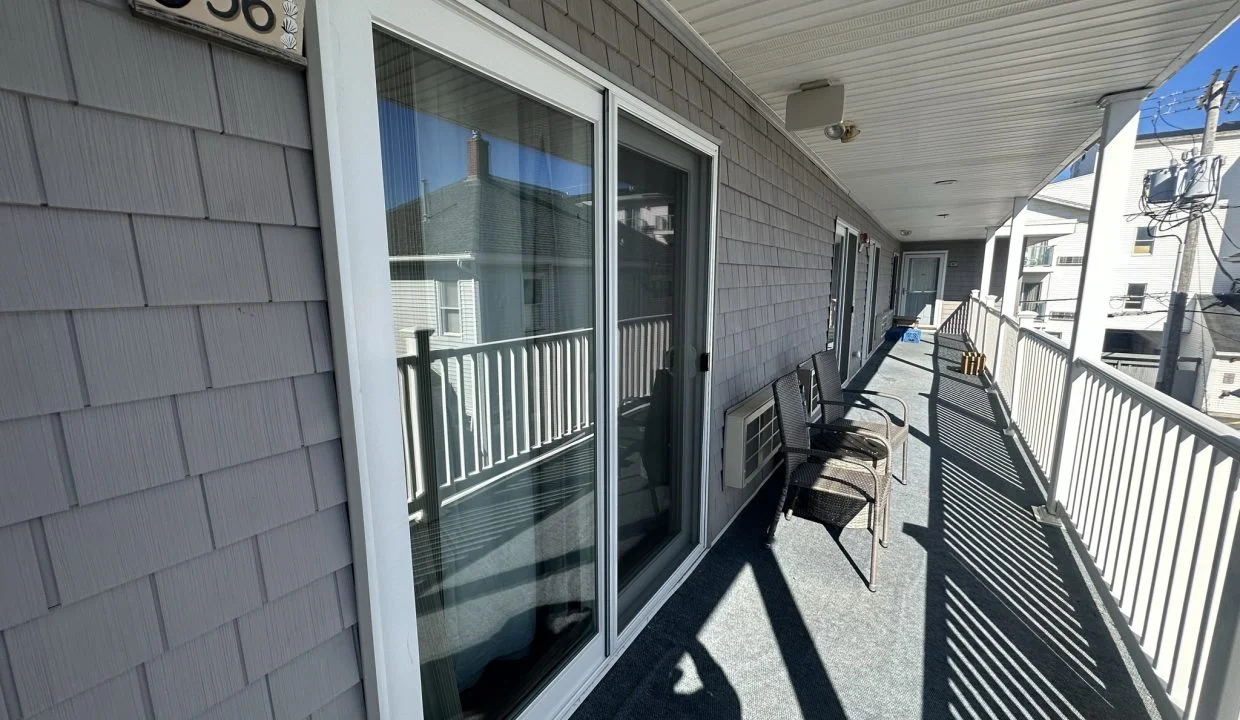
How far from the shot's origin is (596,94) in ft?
5.07

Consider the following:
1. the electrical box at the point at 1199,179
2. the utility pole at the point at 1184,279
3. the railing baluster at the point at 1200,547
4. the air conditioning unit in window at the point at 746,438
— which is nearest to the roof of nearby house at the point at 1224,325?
the electrical box at the point at 1199,179

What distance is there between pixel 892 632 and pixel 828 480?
0.66m

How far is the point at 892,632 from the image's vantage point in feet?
6.61

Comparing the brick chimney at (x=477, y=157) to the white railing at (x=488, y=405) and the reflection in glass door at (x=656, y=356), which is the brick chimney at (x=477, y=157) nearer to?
the white railing at (x=488, y=405)

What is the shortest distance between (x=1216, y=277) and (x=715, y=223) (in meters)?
23.8

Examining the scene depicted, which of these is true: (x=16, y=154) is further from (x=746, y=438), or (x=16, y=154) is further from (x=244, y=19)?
(x=746, y=438)

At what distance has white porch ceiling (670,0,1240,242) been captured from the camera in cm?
186

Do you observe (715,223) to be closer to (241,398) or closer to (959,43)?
(959,43)

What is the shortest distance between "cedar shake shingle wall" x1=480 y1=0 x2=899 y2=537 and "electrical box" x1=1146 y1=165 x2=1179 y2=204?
38.4 ft

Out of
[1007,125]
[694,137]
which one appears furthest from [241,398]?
[1007,125]

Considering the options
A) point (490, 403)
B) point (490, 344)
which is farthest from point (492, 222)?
point (490, 403)

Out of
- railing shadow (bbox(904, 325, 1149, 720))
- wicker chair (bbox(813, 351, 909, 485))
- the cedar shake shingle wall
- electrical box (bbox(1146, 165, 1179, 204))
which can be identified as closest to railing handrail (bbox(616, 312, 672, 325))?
the cedar shake shingle wall

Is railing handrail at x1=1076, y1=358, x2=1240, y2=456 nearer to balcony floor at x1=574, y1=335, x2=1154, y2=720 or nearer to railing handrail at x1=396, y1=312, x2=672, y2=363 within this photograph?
balcony floor at x1=574, y1=335, x2=1154, y2=720

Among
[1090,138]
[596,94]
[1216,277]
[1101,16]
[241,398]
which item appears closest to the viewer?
[241,398]
